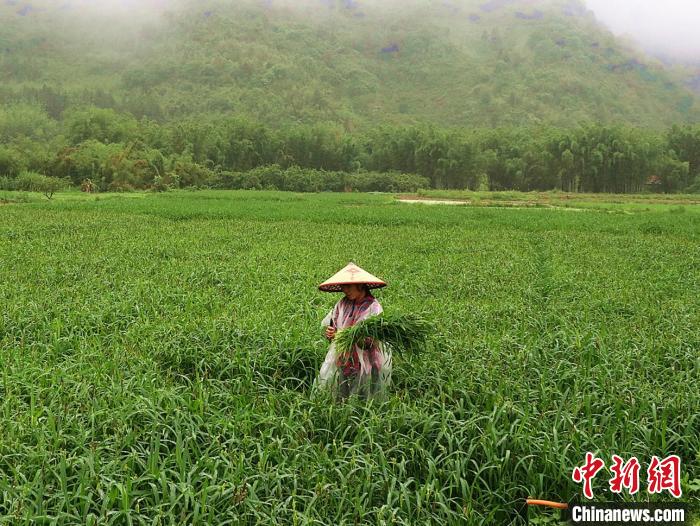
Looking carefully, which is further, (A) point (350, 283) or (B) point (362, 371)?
(A) point (350, 283)

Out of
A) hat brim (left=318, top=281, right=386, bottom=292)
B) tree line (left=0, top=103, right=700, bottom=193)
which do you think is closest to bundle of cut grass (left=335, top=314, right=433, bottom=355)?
hat brim (left=318, top=281, right=386, bottom=292)

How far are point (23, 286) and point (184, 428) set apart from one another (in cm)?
641

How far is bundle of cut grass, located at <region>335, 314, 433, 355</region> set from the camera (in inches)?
176

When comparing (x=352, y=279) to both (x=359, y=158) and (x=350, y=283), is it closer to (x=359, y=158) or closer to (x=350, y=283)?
(x=350, y=283)

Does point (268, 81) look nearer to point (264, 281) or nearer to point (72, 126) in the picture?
point (72, 126)

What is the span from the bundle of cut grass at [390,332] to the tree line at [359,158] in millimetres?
54124

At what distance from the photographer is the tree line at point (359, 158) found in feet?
186

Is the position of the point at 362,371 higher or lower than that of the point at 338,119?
lower

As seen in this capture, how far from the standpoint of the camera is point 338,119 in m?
132

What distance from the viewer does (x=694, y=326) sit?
7.18m

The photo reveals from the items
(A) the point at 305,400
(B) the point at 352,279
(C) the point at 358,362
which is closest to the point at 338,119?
(B) the point at 352,279

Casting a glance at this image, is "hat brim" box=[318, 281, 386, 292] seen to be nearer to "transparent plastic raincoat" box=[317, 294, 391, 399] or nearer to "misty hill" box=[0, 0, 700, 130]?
"transparent plastic raincoat" box=[317, 294, 391, 399]

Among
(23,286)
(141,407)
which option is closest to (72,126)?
(23,286)

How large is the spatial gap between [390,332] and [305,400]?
0.90 meters
